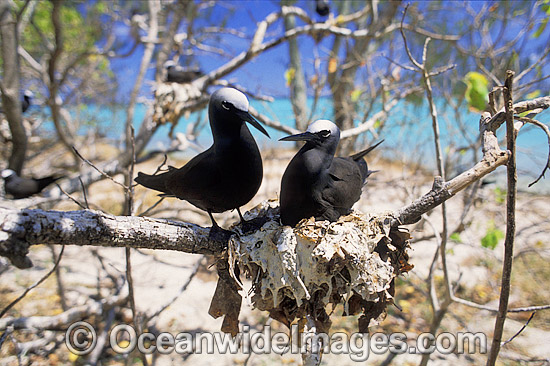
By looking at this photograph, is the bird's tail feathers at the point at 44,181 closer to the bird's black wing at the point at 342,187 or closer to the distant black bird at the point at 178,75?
the distant black bird at the point at 178,75

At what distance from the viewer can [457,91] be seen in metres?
6.20

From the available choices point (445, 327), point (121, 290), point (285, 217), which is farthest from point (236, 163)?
point (445, 327)

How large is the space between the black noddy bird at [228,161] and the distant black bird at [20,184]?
2.82 m

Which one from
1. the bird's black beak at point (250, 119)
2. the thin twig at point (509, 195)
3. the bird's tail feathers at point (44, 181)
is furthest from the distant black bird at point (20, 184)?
the thin twig at point (509, 195)

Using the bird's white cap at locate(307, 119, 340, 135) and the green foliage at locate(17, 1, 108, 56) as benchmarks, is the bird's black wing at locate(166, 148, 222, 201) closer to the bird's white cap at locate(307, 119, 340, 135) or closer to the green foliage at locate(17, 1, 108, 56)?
the bird's white cap at locate(307, 119, 340, 135)

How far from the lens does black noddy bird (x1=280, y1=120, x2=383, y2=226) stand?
1.70 metres

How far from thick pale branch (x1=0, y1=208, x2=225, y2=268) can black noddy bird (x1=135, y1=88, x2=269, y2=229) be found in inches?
7.6

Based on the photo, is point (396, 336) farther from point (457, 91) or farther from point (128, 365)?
point (457, 91)

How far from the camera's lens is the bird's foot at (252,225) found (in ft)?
5.71

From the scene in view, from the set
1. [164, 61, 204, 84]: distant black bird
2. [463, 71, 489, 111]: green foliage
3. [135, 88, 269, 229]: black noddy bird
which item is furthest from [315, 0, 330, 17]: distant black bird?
[135, 88, 269, 229]: black noddy bird

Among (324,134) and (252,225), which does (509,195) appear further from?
(252,225)

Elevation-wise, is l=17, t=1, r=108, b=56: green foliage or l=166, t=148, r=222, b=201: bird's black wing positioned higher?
l=17, t=1, r=108, b=56: green foliage

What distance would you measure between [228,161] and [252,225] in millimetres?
351

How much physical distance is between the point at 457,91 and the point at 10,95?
20.9 feet
